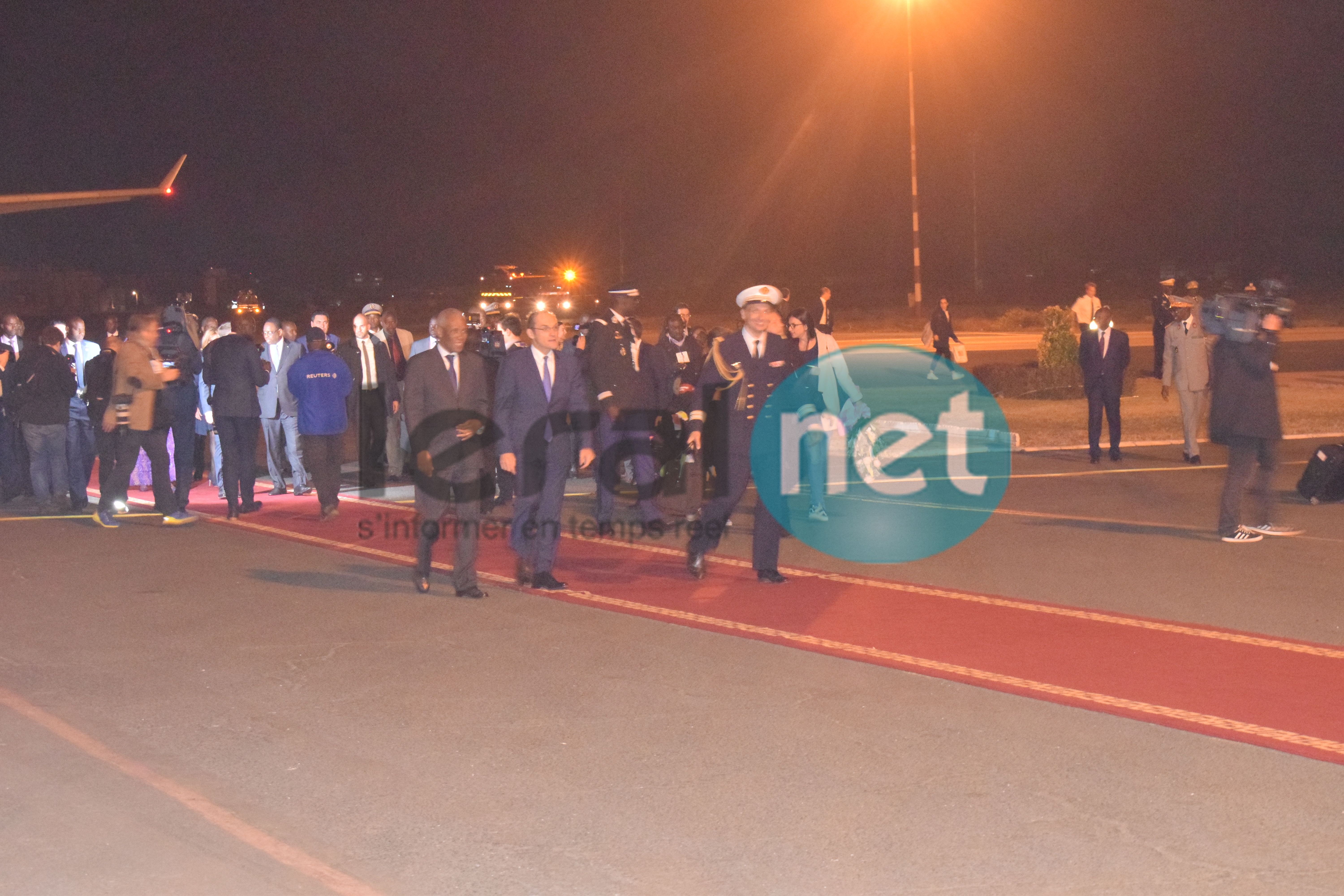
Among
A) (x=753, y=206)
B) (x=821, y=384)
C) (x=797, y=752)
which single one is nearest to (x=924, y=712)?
(x=797, y=752)

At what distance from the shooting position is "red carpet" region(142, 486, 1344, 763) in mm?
6121

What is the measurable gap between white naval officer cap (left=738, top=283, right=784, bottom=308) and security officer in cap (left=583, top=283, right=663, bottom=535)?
2375mm

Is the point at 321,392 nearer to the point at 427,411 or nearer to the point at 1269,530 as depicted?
the point at 427,411

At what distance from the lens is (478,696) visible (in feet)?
21.4

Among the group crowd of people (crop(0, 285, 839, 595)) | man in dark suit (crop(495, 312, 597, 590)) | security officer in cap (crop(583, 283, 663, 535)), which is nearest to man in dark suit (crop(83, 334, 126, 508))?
crowd of people (crop(0, 285, 839, 595))

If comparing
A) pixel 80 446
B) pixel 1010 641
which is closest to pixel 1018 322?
pixel 80 446

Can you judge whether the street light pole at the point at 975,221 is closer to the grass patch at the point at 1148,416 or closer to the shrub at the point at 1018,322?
the shrub at the point at 1018,322

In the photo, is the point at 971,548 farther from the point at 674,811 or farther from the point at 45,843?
the point at 45,843

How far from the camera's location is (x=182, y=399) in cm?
1263

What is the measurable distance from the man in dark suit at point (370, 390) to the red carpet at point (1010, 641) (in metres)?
3.48

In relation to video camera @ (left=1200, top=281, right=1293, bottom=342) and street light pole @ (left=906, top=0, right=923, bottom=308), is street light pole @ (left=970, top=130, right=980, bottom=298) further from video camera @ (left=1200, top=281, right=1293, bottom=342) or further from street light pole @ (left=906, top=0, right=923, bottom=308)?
video camera @ (left=1200, top=281, right=1293, bottom=342)

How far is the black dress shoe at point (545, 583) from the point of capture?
8.99m

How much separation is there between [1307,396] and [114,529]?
1732 centimetres

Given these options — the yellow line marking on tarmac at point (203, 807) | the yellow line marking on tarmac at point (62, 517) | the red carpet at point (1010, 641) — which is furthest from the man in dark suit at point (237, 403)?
the yellow line marking on tarmac at point (203, 807)
